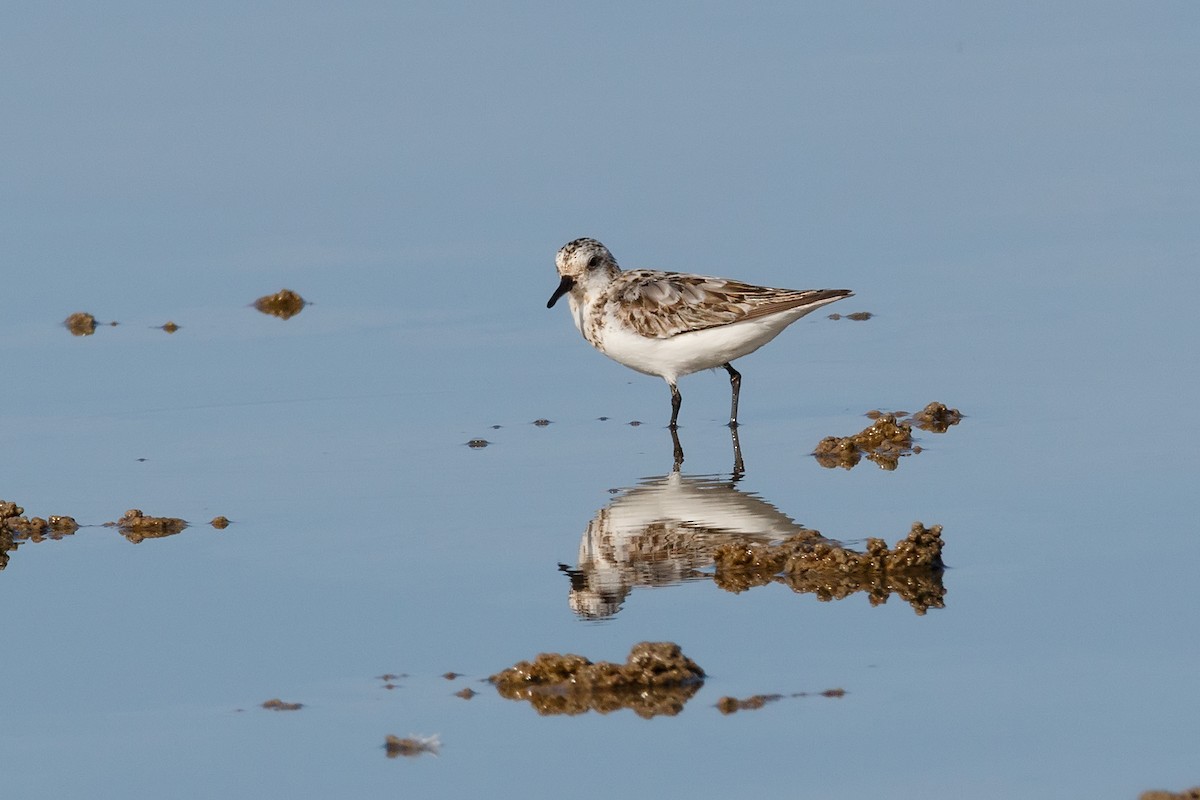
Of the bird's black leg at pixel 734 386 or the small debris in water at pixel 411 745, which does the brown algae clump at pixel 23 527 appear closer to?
the small debris in water at pixel 411 745

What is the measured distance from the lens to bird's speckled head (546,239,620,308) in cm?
1443

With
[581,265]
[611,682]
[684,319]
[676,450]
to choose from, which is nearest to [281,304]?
[581,265]

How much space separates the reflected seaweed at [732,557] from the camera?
9.67 m

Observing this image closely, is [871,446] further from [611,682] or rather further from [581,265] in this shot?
[611,682]

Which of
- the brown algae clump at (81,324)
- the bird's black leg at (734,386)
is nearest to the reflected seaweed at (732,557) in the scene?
the bird's black leg at (734,386)

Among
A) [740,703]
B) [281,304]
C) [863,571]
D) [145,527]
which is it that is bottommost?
[740,703]

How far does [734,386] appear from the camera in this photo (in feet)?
44.7

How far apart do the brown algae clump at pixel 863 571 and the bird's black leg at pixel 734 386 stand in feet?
11.3

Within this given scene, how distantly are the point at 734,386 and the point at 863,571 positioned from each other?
157 inches

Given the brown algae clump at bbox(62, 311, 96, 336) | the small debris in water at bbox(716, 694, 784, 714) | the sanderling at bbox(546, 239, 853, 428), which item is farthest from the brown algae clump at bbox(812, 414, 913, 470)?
the brown algae clump at bbox(62, 311, 96, 336)

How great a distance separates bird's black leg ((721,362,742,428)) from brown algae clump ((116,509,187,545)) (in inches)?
154

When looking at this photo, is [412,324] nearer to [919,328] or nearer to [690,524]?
[919,328]

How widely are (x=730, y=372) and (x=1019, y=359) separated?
1988mm

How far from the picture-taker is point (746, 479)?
11859 mm
